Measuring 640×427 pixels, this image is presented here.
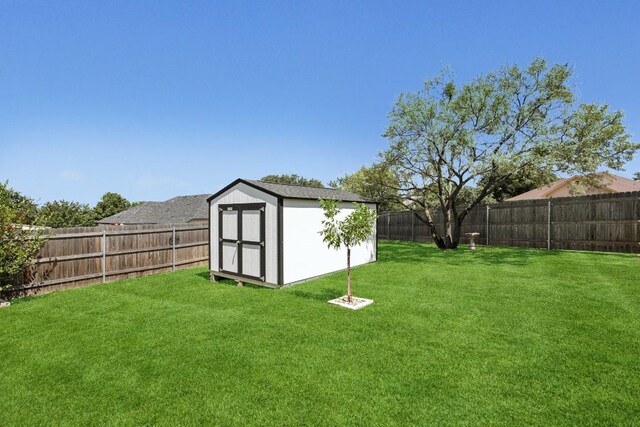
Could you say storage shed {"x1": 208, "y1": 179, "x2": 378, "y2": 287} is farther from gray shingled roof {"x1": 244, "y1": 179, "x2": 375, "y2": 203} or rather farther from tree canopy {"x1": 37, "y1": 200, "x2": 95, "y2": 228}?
tree canopy {"x1": 37, "y1": 200, "x2": 95, "y2": 228}

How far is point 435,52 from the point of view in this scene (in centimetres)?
1443

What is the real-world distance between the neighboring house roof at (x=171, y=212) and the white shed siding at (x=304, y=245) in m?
→ 20.6

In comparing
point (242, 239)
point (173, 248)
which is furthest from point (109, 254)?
point (242, 239)

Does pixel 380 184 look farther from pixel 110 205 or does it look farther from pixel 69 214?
pixel 110 205

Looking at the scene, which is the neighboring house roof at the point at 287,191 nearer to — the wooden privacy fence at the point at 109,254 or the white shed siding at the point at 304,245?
the white shed siding at the point at 304,245

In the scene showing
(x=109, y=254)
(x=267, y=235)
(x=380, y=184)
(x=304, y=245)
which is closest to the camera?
(x=267, y=235)

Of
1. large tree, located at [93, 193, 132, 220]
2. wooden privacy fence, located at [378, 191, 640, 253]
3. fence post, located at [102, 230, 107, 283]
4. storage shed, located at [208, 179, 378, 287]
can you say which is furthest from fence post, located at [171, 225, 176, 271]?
large tree, located at [93, 193, 132, 220]

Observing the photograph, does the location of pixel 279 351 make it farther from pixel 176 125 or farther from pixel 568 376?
pixel 176 125

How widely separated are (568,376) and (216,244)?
8.77 m

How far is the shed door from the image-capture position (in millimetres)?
8312

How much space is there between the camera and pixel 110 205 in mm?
44562

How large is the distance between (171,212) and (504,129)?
96.9ft

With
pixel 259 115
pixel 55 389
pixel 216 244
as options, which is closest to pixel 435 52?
pixel 259 115

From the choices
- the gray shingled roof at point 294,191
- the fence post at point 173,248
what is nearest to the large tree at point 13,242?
the fence post at point 173,248
